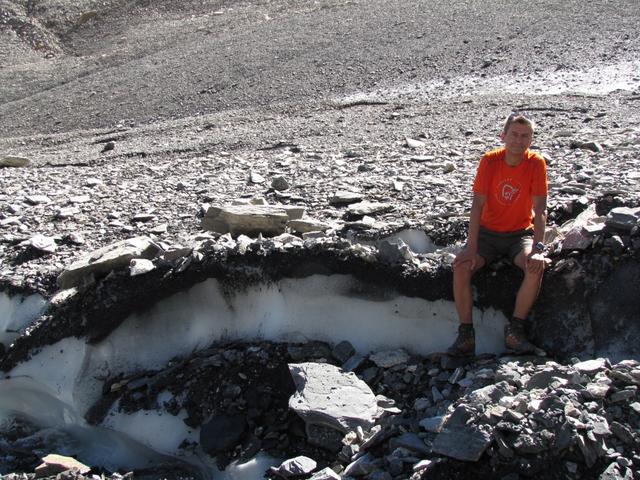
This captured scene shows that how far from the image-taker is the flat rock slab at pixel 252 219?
6289mm

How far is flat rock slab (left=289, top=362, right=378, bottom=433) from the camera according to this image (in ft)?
15.4

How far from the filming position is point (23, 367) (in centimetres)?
582

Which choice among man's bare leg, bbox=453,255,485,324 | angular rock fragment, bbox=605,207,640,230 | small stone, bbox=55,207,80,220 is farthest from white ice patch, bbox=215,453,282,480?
small stone, bbox=55,207,80,220

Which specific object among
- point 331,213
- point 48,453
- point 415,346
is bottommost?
point 48,453

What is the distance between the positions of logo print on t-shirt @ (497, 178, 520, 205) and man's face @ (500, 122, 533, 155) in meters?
0.21

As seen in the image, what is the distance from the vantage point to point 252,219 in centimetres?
630

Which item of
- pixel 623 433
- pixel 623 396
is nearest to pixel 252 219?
pixel 623 396

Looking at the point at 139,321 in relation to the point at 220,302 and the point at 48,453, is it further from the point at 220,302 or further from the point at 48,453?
the point at 48,453

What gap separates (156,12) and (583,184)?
19086 millimetres

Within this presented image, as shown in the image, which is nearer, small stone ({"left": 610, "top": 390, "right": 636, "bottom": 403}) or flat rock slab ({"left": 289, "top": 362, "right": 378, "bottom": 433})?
small stone ({"left": 610, "top": 390, "right": 636, "bottom": 403})

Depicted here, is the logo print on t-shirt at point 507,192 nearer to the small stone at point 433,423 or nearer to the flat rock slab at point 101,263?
the small stone at point 433,423

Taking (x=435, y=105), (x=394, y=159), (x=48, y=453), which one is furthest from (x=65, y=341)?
(x=435, y=105)

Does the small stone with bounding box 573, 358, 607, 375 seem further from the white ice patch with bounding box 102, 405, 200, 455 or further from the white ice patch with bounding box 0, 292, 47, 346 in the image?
the white ice patch with bounding box 0, 292, 47, 346

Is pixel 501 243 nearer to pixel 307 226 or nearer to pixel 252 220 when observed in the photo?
pixel 307 226
